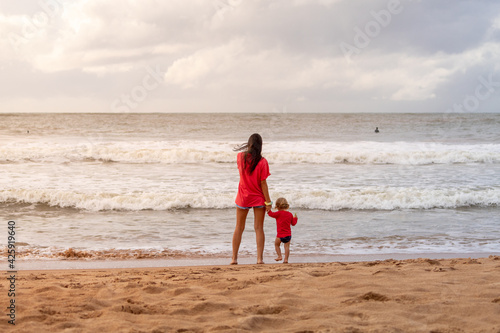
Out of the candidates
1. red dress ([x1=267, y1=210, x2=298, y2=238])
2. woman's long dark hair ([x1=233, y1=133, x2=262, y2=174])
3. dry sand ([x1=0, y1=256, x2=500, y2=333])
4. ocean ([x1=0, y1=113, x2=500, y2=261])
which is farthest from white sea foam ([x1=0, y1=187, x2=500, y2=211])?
dry sand ([x1=0, y1=256, x2=500, y2=333])

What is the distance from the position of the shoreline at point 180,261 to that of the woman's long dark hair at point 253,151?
1.59 metres

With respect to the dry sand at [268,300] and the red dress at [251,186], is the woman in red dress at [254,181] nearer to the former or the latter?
the red dress at [251,186]

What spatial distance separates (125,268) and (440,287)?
4173 millimetres

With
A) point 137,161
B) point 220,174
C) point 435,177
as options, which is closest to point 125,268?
point 220,174

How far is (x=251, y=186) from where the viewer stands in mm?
5887

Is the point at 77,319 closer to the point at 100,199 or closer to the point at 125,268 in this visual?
the point at 125,268

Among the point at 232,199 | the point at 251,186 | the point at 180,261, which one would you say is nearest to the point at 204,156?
A: the point at 232,199

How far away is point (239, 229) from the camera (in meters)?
6.17

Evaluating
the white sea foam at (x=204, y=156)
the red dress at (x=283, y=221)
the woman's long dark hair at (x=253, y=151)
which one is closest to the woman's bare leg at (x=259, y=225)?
the red dress at (x=283, y=221)

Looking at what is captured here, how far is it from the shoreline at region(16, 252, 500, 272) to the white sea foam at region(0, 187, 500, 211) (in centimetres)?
378

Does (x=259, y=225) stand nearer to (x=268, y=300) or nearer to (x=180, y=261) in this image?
Result: (x=180, y=261)

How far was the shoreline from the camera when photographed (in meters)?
6.25

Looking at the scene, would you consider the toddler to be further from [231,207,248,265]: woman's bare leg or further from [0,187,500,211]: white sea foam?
[0,187,500,211]: white sea foam

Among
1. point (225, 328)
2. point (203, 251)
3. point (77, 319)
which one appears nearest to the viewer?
point (225, 328)
